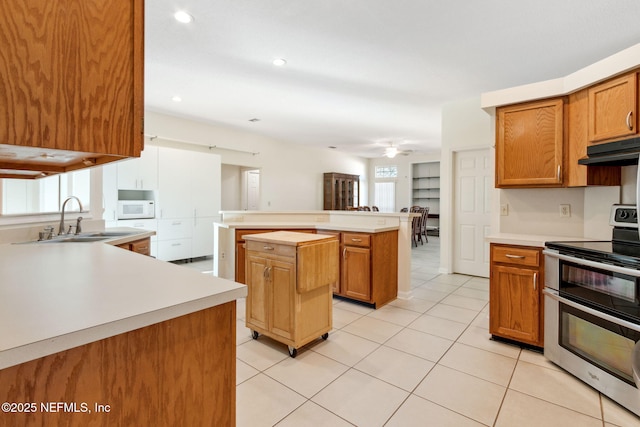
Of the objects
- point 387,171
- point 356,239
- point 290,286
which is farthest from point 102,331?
point 387,171

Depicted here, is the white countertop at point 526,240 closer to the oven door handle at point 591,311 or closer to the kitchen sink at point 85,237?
the oven door handle at point 591,311

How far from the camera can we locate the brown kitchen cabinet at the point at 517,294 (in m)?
2.30

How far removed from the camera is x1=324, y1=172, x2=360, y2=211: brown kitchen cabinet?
8805mm

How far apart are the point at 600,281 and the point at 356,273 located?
1990 mm

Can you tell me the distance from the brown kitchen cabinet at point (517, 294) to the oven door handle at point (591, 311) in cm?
12

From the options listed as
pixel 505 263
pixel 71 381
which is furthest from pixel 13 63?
pixel 505 263

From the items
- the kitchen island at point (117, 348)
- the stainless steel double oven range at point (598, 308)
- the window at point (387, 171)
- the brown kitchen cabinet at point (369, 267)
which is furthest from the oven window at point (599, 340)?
the window at point (387, 171)

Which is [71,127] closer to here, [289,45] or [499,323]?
[289,45]

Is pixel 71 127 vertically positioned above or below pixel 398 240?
above

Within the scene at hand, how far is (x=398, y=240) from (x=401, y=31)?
2.13 meters

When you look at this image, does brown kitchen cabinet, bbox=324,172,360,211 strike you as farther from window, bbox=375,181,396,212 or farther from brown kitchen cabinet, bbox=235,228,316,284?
brown kitchen cabinet, bbox=235,228,316,284

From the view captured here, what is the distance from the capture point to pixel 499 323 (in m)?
2.49

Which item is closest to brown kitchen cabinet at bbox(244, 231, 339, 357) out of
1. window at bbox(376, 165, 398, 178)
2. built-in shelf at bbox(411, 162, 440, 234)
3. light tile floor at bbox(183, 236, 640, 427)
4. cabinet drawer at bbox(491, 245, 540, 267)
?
light tile floor at bbox(183, 236, 640, 427)

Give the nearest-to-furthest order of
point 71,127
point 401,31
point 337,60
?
point 71,127 < point 401,31 < point 337,60
